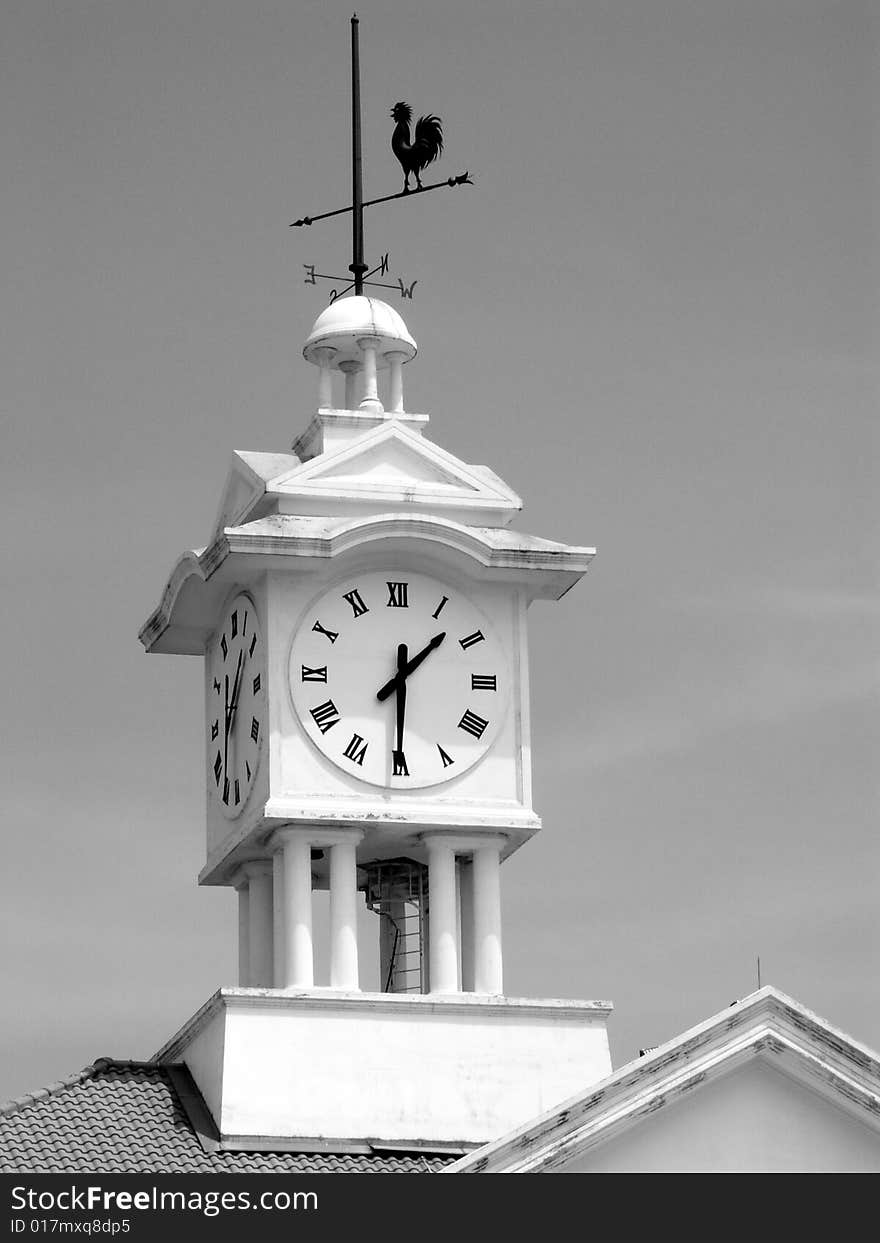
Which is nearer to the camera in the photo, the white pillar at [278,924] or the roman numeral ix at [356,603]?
the white pillar at [278,924]

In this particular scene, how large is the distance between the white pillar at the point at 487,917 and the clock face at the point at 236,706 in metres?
2.93

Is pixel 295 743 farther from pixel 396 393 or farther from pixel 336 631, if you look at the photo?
pixel 396 393

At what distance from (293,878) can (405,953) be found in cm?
262

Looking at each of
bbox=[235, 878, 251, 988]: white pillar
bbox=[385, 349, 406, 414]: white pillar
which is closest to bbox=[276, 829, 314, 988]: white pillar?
bbox=[235, 878, 251, 988]: white pillar

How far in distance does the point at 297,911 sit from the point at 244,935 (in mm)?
2503

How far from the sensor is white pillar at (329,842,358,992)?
43.2 meters

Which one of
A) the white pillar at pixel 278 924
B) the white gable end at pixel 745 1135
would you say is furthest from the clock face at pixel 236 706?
the white gable end at pixel 745 1135

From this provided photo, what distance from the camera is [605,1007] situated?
43.6m

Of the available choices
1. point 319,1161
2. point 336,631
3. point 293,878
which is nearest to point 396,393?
point 336,631

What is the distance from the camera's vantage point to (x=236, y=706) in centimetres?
4550

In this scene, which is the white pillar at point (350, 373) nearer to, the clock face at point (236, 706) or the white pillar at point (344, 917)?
the clock face at point (236, 706)

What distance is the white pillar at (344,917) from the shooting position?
43219mm

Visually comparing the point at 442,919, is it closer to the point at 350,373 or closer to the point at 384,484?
the point at 384,484

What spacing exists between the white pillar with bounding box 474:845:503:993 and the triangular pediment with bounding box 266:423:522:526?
13.6ft
